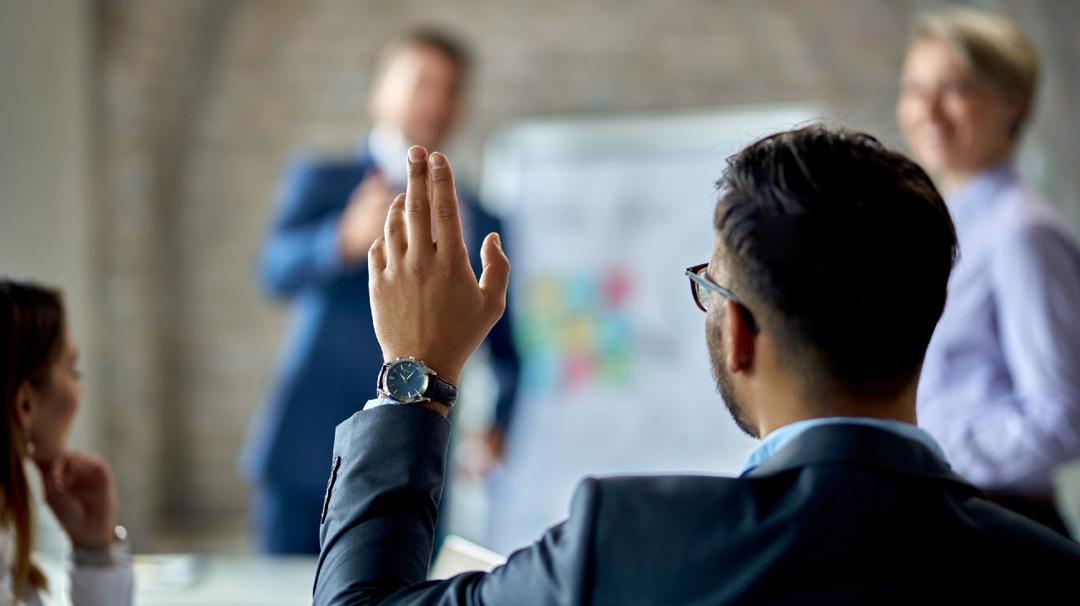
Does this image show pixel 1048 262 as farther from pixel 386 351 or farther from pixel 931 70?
pixel 386 351

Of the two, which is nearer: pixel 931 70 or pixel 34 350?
pixel 34 350

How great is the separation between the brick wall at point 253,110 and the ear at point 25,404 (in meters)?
3.86

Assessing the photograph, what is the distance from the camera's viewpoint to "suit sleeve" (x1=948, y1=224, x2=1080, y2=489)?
2.12 m

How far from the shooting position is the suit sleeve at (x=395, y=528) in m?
0.96

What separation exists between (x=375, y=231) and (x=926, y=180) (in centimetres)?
205

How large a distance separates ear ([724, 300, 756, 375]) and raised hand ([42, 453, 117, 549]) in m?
0.92

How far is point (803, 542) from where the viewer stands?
2.91 feet

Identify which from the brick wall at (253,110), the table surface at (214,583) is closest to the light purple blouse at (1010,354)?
the table surface at (214,583)

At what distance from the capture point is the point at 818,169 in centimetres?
97

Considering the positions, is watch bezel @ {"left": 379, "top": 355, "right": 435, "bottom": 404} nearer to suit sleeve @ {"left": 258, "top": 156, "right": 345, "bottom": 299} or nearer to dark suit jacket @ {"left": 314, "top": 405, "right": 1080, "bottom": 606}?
dark suit jacket @ {"left": 314, "top": 405, "right": 1080, "bottom": 606}

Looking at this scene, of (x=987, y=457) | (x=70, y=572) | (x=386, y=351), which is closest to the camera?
(x=386, y=351)

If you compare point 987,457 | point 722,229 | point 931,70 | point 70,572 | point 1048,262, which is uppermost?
point 931,70

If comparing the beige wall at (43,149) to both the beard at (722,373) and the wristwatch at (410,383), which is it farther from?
the beard at (722,373)

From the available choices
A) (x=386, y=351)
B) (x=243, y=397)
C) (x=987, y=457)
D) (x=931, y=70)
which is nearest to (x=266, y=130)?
(x=243, y=397)
